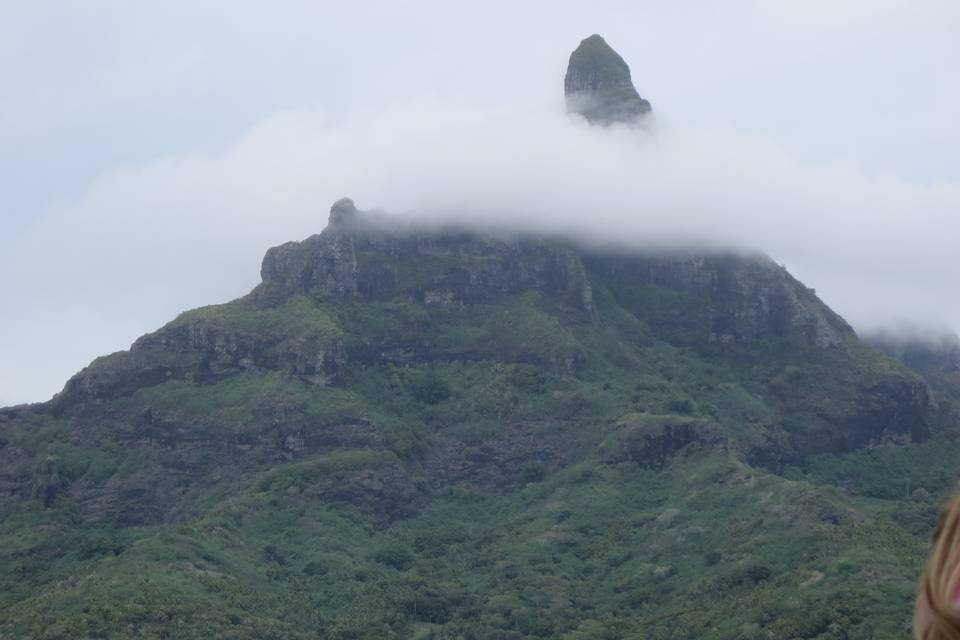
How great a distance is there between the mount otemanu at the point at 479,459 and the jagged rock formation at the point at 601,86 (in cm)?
2873

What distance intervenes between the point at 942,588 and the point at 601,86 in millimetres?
193586

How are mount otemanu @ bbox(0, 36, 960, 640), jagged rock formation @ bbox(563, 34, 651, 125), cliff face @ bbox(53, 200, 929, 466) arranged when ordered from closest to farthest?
1. mount otemanu @ bbox(0, 36, 960, 640)
2. cliff face @ bbox(53, 200, 929, 466)
3. jagged rock formation @ bbox(563, 34, 651, 125)

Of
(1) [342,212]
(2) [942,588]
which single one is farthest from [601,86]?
(2) [942,588]

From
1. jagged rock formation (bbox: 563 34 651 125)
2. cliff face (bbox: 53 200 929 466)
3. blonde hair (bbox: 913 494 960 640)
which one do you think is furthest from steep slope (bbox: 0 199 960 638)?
blonde hair (bbox: 913 494 960 640)

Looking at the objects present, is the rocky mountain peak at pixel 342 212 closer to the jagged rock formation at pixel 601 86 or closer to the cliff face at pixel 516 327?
the cliff face at pixel 516 327

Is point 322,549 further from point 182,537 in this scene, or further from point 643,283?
point 643,283

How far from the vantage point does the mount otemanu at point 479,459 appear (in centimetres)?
10375

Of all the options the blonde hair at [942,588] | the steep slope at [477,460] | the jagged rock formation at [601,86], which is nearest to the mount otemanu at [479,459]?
the steep slope at [477,460]

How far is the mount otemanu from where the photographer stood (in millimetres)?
103750

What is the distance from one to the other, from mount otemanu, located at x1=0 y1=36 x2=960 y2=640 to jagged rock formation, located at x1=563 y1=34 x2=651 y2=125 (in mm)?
28728

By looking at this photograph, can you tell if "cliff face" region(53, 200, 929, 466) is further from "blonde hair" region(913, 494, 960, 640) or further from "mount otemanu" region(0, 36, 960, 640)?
"blonde hair" region(913, 494, 960, 640)

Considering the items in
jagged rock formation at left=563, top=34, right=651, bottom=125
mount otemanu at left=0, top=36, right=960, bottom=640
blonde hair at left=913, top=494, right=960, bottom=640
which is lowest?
mount otemanu at left=0, top=36, right=960, bottom=640

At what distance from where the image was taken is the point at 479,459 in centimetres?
13825

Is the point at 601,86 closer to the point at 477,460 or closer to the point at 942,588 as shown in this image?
the point at 477,460
